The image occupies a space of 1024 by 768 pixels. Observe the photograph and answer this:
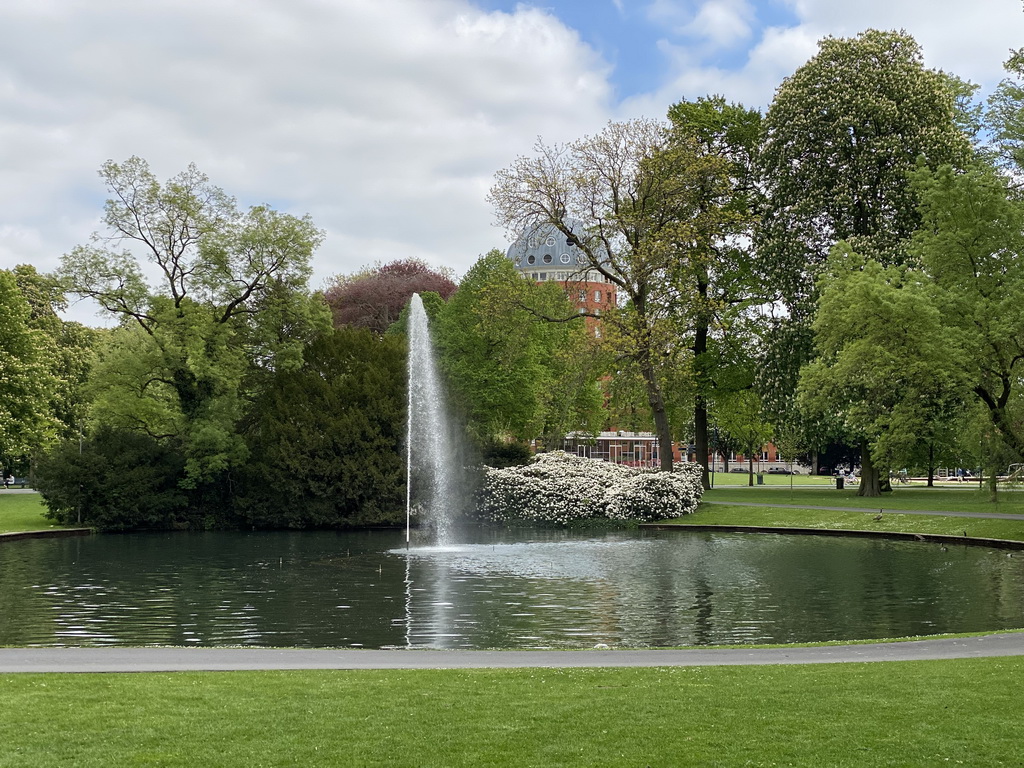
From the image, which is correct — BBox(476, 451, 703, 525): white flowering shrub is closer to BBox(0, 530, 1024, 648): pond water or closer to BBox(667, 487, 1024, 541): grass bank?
BBox(667, 487, 1024, 541): grass bank

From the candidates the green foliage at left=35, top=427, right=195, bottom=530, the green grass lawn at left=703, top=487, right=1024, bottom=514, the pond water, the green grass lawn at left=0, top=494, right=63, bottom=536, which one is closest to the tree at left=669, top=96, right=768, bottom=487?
the green grass lawn at left=703, top=487, right=1024, bottom=514

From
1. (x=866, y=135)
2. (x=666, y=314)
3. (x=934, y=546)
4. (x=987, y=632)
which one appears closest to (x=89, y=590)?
(x=987, y=632)

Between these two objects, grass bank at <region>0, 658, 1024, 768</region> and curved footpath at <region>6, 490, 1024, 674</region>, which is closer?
grass bank at <region>0, 658, 1024, 768</region>

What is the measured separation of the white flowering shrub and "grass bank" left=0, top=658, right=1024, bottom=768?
3355 centimetres

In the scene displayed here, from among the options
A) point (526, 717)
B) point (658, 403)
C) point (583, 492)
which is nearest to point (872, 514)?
point (658, 403)

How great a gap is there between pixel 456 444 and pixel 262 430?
8.89 metres

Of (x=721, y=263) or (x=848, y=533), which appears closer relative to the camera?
(x=848, y=533)

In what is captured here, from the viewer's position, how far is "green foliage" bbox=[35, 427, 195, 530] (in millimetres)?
42906

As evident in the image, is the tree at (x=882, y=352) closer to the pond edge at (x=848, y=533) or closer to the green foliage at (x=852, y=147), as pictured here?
the pond edge at (x=848, y=533)

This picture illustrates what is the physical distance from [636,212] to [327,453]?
58.8 ft

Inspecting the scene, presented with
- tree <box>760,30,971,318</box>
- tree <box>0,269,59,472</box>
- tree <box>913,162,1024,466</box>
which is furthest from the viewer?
tree <box>0,269,59,472</box>

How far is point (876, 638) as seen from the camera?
1664cm

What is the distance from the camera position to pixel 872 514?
40.0m

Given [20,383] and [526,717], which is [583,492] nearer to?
[20,383]
